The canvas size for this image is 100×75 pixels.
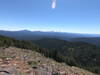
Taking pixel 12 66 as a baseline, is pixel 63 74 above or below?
below

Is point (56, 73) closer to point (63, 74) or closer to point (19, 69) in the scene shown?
point (63, 74)

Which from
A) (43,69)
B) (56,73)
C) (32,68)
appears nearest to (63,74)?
(56,73)

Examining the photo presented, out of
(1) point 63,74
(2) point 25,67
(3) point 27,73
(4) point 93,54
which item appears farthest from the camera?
(4) point 93,54

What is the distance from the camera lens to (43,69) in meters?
18.0

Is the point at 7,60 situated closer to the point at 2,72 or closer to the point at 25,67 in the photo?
the point at 25,67

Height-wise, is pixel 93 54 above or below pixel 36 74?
below

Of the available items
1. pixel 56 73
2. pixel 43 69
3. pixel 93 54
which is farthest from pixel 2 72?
pixel 93 54

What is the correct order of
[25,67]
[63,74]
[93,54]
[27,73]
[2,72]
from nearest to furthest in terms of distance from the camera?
[2,72] → [27,73] → [25,67] → [63,74] → [93,54]

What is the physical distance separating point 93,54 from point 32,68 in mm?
175191

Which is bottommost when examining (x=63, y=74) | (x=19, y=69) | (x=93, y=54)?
(x=93, y=54)

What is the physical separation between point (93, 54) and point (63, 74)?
568 feet

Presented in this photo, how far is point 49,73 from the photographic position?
17.4 meters

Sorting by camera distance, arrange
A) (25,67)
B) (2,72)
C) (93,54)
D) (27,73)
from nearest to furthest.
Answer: (2,72)
(27,73)
(25,67)
(93,54)

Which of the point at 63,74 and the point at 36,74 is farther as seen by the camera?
the point at 63,74
